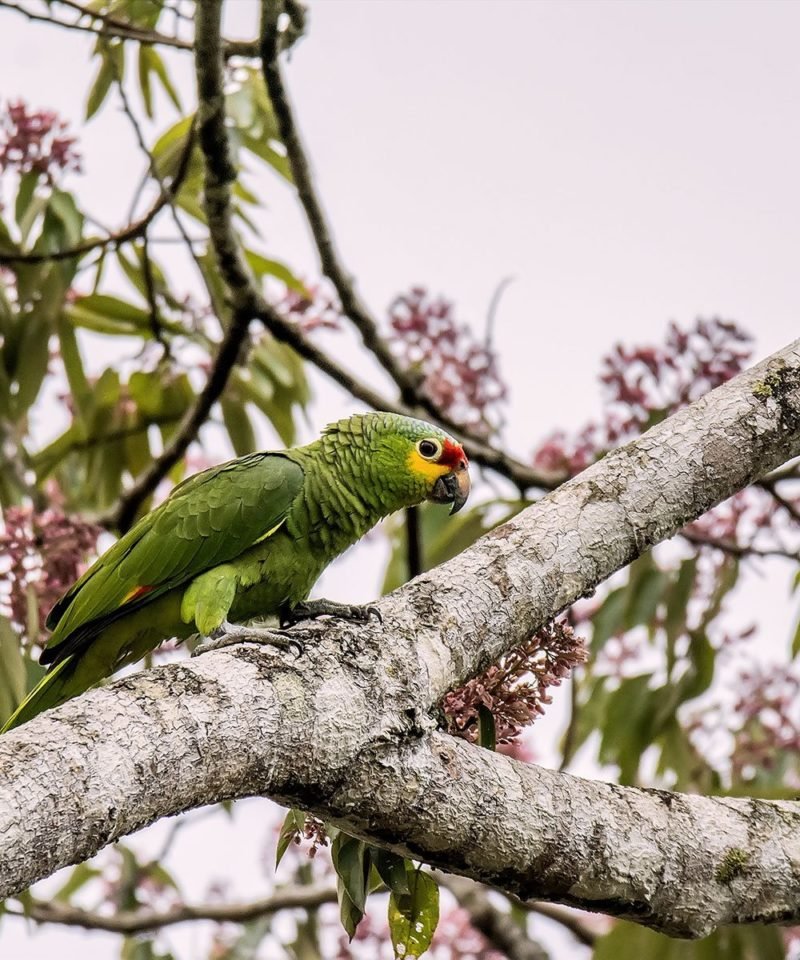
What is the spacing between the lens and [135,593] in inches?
123

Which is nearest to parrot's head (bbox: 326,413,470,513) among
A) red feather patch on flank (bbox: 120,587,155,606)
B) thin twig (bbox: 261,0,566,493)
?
red feather patch on flank (bbox: 120,587,155,606)

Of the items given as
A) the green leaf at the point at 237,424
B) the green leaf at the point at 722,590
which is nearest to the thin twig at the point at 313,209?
the green leaf at the point at 237,424

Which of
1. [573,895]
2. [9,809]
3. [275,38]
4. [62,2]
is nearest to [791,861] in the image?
[573,895]

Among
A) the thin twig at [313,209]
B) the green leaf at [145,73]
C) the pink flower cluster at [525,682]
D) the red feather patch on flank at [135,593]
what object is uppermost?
the green leaf at [145,73]

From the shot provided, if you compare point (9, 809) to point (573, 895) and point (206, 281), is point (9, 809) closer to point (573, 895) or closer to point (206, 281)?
point (573, 895)

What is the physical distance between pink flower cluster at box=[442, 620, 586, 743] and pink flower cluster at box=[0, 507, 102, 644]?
151 centimetres

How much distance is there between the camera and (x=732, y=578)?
4.59m

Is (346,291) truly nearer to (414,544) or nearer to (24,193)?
(414,544)

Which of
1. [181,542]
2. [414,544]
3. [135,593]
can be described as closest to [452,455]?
[181,542]

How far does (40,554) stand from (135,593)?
76cm

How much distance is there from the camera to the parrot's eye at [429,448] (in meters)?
3.38

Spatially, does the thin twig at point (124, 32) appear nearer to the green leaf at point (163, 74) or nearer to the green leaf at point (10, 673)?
the green leaf at point (163, 74)

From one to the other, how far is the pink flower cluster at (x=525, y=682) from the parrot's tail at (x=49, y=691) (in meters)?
1.21

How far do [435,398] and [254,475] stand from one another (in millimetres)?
1768
